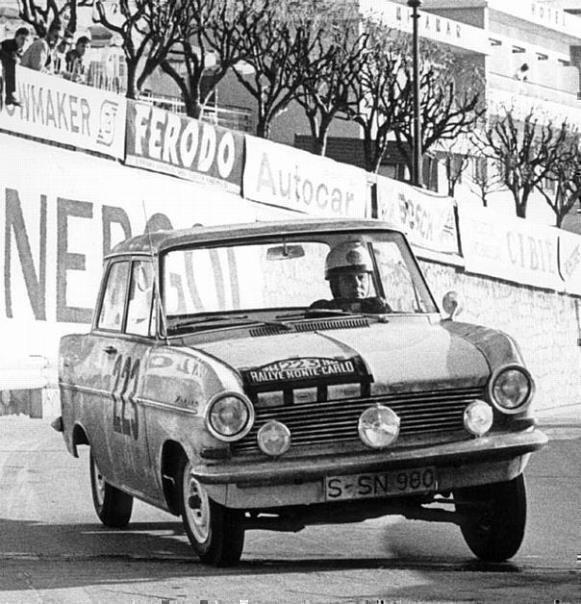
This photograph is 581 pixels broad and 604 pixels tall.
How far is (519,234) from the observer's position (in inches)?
1384

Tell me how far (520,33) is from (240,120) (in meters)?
23.4

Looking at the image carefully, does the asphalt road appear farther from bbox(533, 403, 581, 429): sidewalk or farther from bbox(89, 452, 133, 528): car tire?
bbox(533, 403, 581, 429): sidewalk

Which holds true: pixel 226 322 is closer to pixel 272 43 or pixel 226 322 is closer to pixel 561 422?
pixel 561 422

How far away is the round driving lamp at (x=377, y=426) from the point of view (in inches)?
333

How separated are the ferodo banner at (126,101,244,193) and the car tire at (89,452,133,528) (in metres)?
14.4

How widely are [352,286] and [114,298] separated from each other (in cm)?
145

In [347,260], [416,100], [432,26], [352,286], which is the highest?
[432,26]

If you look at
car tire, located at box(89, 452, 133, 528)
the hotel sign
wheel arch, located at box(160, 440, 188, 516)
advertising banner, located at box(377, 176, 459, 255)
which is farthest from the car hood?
the hotel sign

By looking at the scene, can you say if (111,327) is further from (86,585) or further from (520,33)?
(520,33)

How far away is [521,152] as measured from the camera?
7881cm

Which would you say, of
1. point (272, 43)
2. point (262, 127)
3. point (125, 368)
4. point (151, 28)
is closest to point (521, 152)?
point (272, 43)

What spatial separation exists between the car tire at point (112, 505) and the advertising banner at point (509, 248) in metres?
22.2

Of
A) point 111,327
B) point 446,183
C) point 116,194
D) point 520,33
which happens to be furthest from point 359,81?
point 111,327

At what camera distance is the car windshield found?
384 inches
